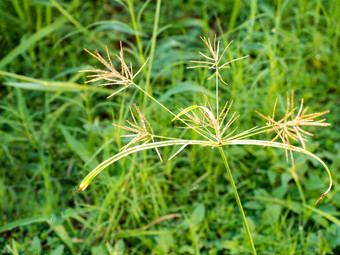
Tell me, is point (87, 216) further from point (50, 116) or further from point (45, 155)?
point (50, 116)

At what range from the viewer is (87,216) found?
166 cm

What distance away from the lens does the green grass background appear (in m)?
1.54

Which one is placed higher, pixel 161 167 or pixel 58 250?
pixel 161 167

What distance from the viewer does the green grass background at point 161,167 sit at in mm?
1543

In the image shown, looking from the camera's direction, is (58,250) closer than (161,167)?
Yes

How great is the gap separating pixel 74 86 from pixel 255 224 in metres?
0.97

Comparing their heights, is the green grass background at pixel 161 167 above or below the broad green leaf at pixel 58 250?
above

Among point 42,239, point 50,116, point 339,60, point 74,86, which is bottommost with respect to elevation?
point 42,239

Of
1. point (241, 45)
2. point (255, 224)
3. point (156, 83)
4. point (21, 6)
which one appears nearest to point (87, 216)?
point (255, 224)

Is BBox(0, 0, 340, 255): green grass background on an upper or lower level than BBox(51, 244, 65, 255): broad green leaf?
upper

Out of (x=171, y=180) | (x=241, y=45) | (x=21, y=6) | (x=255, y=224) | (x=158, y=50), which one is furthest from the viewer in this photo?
(x=21, y=6)

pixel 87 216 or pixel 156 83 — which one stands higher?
pixel 156 83

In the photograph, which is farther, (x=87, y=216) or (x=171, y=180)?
(x=171, y=180)

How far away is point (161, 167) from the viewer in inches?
68.3
